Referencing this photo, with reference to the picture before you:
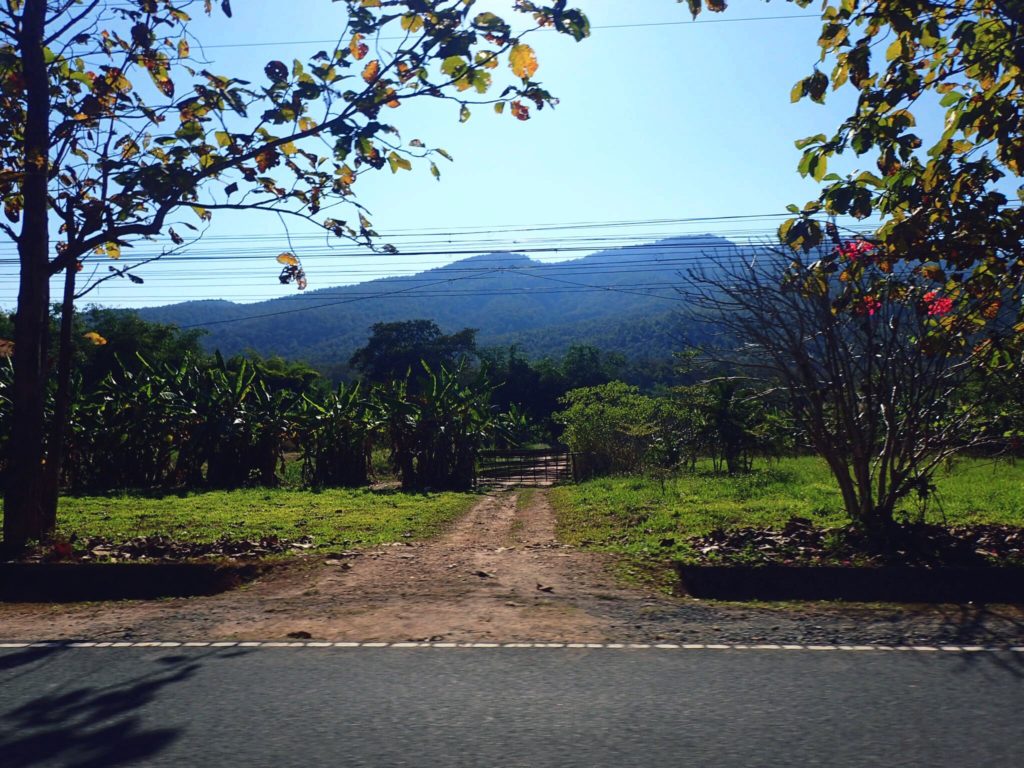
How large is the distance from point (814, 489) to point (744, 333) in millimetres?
6534

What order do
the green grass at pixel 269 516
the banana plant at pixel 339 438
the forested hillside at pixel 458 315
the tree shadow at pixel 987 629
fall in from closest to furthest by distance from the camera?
the tree shadow at pixel 987 629 < the green grass at pixel 269 516 < the banana plant at pixel 339 438 < the forested hillside at pixel 458 315

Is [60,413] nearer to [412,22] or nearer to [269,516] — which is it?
[269,516]

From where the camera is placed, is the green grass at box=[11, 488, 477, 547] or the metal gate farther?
the metal gate

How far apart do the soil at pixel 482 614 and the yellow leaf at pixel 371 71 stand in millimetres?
4223

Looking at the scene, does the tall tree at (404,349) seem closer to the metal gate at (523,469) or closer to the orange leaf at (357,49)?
the metal gate at (523,469)

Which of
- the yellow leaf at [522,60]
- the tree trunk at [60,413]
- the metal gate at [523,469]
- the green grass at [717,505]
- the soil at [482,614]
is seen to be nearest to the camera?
the soil at [482,614]

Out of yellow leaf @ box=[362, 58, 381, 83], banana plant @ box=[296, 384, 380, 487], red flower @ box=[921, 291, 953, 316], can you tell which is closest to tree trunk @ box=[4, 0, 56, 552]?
yellow leaf @ box=[362, 58, 381, 83]

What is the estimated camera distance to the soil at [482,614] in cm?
612

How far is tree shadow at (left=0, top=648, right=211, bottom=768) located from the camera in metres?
4.13

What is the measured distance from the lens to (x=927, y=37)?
6918 mm

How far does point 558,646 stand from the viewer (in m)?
5.87

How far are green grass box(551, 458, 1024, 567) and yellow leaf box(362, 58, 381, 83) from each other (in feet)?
15.5

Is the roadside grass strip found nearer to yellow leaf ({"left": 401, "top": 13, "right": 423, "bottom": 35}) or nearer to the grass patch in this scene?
the grass patch

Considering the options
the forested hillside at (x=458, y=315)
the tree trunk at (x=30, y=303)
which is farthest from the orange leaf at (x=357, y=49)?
the forested hillside at (x=458, y=315)
